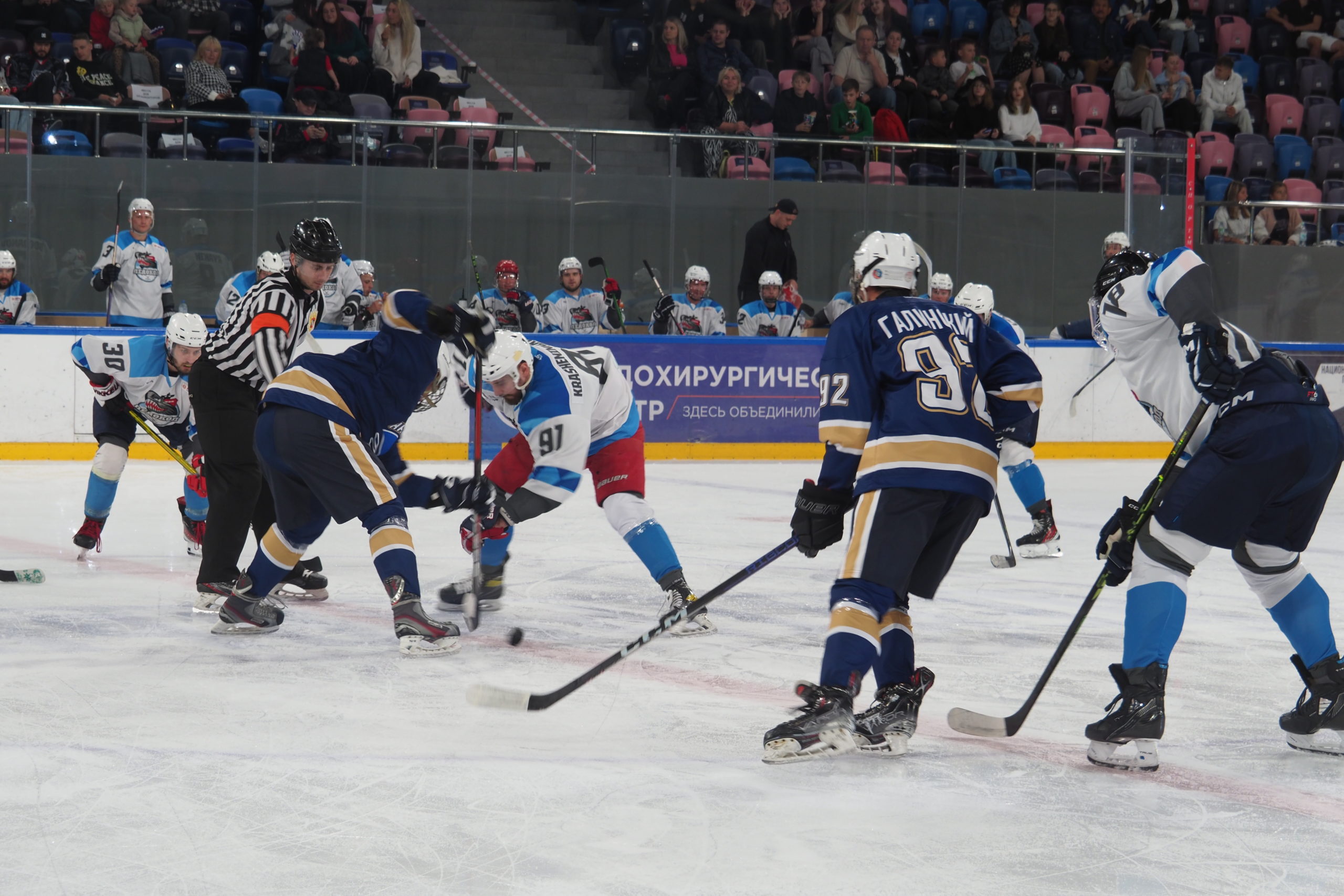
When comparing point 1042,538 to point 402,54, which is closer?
point 1042,538

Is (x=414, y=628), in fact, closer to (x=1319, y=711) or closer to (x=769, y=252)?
(x=1319, y=711)

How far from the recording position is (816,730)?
2.95m

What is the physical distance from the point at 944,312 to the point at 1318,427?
0.82 metres

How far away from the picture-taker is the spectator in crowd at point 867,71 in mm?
12398

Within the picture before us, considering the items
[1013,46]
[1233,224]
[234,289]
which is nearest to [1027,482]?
[234,289]

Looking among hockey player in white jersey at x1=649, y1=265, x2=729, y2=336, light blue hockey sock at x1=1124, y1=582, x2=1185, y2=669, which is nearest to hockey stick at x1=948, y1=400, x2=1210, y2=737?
light blue hockey sock at x1=1124, y1=582, x2=1185, y2=669

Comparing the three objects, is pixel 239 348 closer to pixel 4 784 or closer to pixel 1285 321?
pixel 4 784

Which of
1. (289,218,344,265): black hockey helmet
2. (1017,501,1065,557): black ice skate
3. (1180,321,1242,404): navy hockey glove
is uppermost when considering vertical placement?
(289,218,344,265): black hockey helmet

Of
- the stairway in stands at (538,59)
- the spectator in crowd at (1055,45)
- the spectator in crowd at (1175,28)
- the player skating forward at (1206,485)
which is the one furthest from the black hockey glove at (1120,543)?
the spectator in crowd at (1175,28)

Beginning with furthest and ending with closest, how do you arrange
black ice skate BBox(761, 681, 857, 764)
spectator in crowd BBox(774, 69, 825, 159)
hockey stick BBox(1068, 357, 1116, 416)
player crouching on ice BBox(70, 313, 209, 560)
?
spectator in crowd BBox(774, 69, 825, 159)
hockey stick BBox(1068, 357, 1116, 416)
player crouching on ice BBox(70, 313, 209, 560)
black ice skate BBox(761, 681, 857, 764)

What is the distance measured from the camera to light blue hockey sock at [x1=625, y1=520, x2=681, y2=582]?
4480mm

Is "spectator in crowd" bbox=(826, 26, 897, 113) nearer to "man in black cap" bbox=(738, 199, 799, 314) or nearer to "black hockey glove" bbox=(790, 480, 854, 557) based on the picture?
"man in black cap" bbox=(738, 199, 799, 314)

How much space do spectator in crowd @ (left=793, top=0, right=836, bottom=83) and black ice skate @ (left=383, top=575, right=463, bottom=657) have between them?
9.22m

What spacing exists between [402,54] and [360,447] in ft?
27.0
